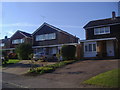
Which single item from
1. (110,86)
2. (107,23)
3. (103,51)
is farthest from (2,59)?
(110,86)

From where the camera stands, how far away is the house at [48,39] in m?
35.0

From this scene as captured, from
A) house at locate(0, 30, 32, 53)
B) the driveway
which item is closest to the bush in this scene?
the driveway

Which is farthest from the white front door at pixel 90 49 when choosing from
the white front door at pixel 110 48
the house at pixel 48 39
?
the house at pixel 48 39

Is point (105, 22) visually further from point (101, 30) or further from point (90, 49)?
point (90, 49)

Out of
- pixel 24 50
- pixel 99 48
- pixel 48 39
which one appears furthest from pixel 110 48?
pixel 24 50

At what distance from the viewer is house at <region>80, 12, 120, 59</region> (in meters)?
26.5

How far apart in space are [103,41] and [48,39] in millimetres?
13157

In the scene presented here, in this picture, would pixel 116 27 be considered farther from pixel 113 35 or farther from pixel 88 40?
pixel 88 40

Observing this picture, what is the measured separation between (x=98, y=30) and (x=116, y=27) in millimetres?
3135

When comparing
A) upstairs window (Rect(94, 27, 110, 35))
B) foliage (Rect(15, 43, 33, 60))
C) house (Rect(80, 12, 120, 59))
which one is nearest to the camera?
house (Rect(80, 12, 120, 59))

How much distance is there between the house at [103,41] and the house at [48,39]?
7.09 meters

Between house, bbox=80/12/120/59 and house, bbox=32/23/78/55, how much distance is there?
23.3 feet

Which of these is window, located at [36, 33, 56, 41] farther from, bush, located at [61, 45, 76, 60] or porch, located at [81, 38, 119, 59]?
bush, located at [61, 45, 76, 60]

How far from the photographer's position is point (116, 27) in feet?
90.0
